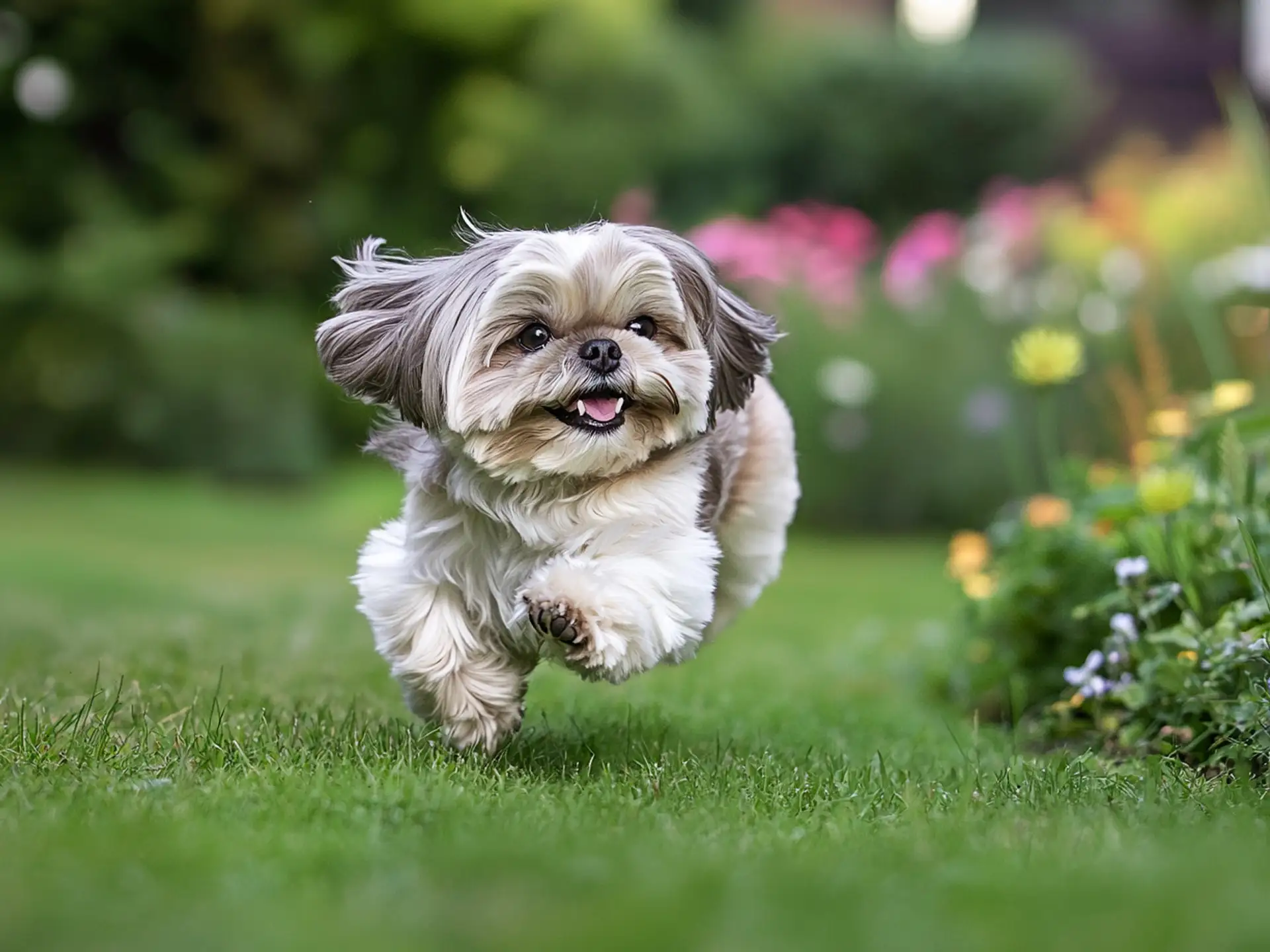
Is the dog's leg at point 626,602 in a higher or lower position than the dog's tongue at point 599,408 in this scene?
lower

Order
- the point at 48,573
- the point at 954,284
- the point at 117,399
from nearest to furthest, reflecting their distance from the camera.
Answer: the point at 48,573, the point at 954,284, the point at 117,399

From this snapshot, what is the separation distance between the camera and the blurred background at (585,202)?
11.4 metres

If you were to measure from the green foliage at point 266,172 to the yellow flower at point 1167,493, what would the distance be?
33.8 ft

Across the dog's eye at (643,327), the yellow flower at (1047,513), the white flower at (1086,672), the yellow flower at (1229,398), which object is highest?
the yellow flower at (1229,398)

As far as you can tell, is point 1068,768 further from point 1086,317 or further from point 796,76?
point 796,76

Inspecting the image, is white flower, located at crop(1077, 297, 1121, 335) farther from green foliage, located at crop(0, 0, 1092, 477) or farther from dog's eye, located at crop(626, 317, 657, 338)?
dog's eye, located at crop(626, 317, 657, 338)

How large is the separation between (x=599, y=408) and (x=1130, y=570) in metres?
1.80

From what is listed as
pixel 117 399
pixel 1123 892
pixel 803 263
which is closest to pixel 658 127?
pixel 803 263

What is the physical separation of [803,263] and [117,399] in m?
6.39

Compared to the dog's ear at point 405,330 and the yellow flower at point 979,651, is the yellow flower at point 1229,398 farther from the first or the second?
the dog's ear at point 405,330

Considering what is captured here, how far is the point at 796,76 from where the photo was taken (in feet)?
60.0

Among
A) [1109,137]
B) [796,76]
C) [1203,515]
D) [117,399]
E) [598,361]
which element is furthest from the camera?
[1109,137]

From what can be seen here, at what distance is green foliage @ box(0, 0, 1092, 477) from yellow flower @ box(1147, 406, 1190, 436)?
369 inches

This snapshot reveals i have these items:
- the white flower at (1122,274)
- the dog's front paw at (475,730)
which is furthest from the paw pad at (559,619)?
the white flower at (1122,274)
